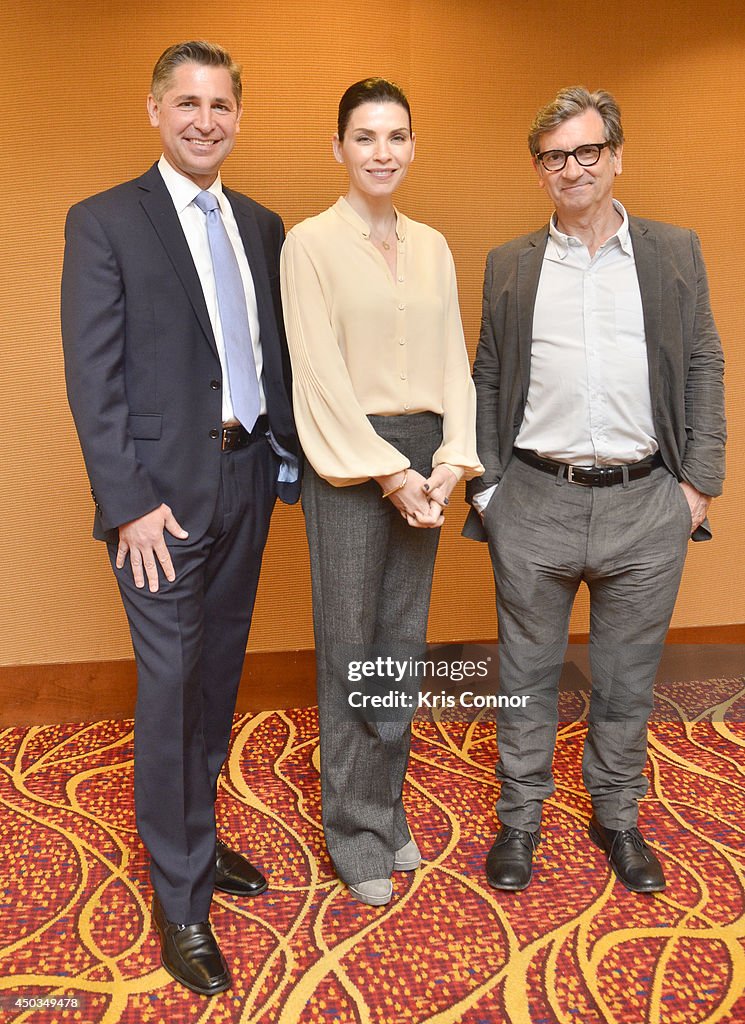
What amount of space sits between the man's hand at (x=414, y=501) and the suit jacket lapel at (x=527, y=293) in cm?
43

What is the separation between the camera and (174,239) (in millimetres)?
2057

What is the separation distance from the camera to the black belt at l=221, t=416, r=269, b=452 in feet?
7.10

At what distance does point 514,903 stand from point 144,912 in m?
0.91

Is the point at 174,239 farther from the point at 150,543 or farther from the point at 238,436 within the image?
the point at 150,543

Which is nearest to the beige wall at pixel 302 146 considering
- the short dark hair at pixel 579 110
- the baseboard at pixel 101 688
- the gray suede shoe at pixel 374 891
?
the baseboard at pixel 101 688

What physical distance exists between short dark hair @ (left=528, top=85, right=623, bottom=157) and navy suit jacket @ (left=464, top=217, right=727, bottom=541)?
22cm

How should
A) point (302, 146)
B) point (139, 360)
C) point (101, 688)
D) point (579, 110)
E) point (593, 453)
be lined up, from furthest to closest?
point (101, 688) < point (302, 146) < point (593, 453) < point (579, 110) < point (139, 360)

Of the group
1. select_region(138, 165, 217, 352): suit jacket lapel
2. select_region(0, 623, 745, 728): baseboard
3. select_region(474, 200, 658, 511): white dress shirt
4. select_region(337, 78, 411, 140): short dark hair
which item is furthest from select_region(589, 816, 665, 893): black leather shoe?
select_region(337, 78, 411, 140): short dark hair

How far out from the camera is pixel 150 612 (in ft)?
6.84

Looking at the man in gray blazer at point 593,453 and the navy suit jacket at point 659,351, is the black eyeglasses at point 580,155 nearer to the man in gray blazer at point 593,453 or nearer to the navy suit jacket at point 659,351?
the man in gray blazer at point 593,453

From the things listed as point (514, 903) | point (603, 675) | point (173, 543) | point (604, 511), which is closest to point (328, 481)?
point (173, 543)

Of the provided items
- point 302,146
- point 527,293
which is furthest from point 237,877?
point 302,146

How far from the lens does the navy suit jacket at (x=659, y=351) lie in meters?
2.36

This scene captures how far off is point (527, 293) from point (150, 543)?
1.12 meters
